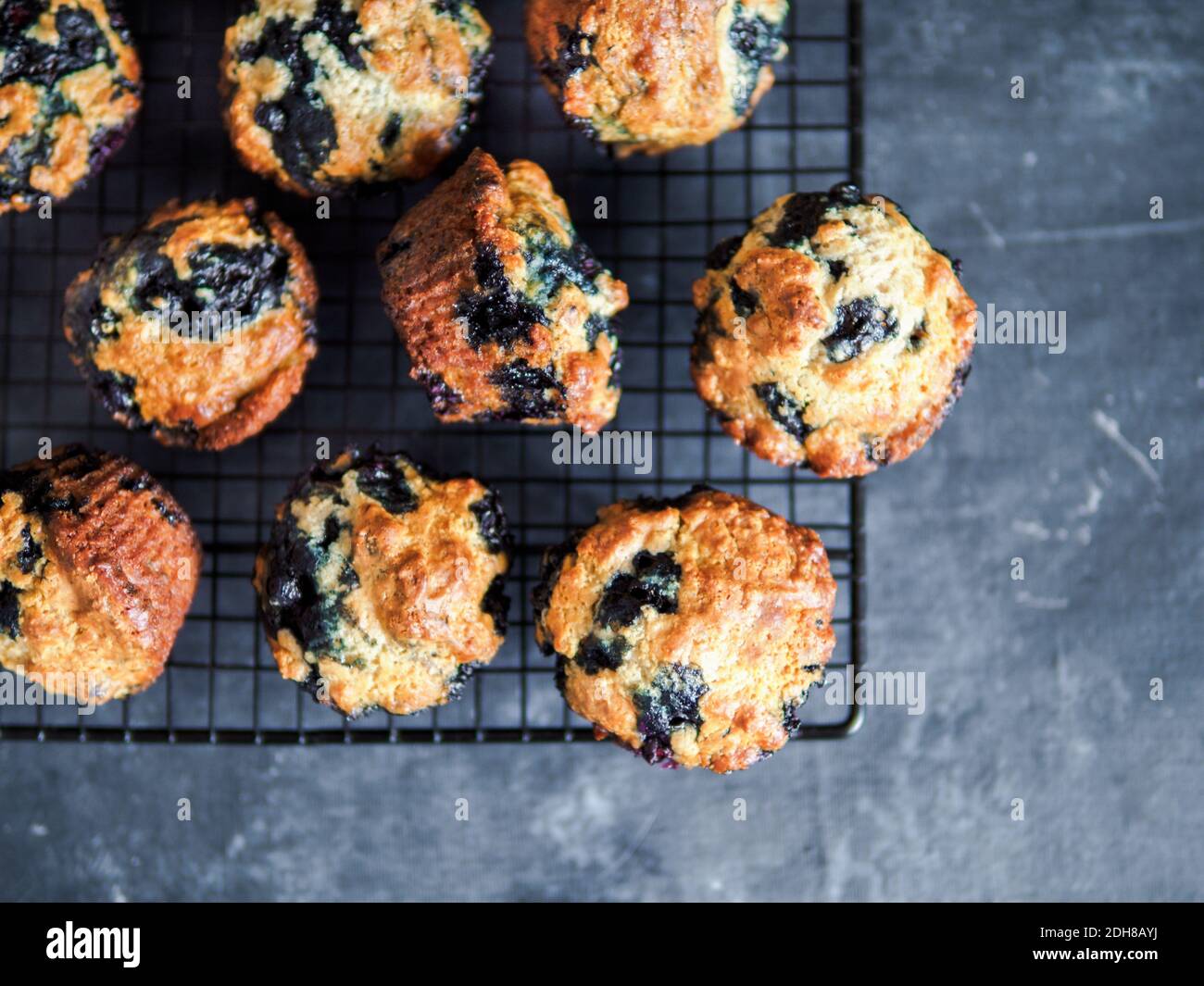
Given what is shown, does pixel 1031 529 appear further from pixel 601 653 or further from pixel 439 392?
pixel 439 392

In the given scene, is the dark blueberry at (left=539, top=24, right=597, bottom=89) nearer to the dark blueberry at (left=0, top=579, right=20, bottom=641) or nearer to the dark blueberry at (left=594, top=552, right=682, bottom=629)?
the dark blueberry at (left=594, top=552, right=682, bottom=629)

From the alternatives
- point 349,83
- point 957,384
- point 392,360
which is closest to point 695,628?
point 957,384

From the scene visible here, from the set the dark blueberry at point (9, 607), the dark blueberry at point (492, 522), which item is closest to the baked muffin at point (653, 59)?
the dark blueberry at point (492, 522)

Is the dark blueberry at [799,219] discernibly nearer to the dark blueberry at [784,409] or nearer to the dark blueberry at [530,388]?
the dark blueberry at [784,409]

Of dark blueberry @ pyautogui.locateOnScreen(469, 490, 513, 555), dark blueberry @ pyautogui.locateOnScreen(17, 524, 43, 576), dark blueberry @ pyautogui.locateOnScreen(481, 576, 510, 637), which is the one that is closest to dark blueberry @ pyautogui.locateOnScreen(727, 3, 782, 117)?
dark blueberry @ pyautogui.locateOnScreen(469, 490, 513, 555)
